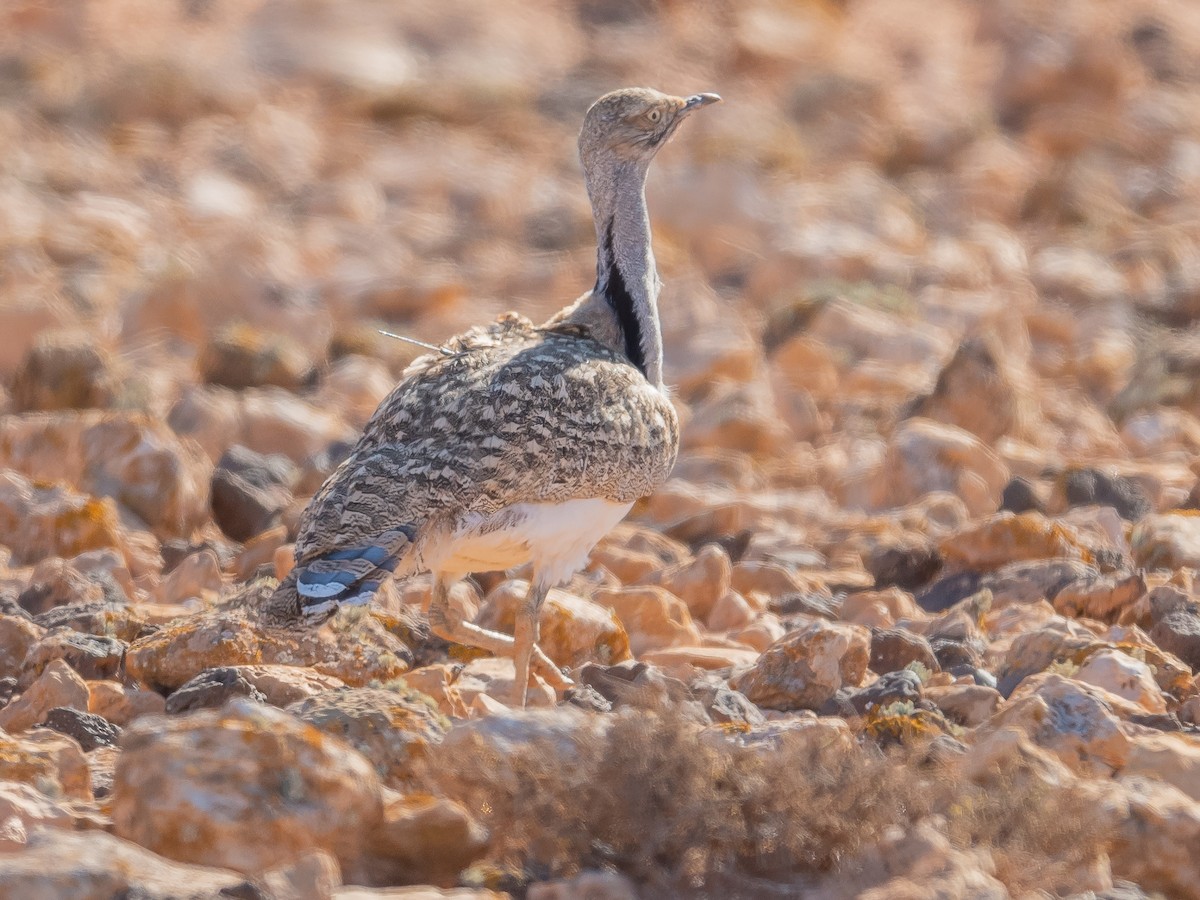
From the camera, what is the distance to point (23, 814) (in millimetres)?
4125

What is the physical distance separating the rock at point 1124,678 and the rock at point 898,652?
62 cm

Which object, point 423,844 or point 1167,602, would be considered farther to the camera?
point 1167,602

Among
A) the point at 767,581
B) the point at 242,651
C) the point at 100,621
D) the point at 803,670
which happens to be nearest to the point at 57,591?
the point at 100,621

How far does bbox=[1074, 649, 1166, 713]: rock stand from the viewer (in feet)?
17.4

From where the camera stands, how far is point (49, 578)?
273 inches

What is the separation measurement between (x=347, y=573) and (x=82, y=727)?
0.84 meters

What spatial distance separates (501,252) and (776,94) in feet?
21.8

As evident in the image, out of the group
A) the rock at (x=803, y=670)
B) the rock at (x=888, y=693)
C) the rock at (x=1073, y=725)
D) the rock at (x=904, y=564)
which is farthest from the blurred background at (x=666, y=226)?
the rock at (x=1073, y=725)

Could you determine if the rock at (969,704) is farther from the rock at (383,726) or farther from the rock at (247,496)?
the rock at (247,496)

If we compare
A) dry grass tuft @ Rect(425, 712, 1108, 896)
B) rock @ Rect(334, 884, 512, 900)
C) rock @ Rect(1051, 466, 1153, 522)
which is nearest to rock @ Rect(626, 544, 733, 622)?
rock @ Rect(1051, 466, 1153, 522)

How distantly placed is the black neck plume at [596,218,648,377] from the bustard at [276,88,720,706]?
16mm

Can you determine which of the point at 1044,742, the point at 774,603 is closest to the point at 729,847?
the point at 1044,742

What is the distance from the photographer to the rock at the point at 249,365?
37.5 feet

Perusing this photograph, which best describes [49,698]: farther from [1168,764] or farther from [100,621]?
[1168,764]
